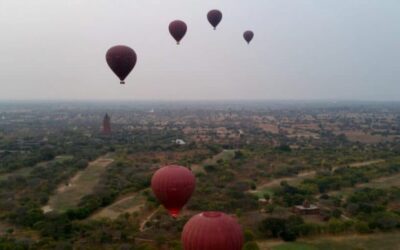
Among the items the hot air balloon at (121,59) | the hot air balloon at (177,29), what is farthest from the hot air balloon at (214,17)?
the hot air balloon at (121,59)

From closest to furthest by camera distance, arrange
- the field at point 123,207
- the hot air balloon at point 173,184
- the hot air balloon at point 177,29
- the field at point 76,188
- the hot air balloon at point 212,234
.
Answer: the hot air balloon at point 212,234, the hot air balloon at point 173,184, the hot air balloon at point 177,29, the field at point 123,207, the field at point 76,188

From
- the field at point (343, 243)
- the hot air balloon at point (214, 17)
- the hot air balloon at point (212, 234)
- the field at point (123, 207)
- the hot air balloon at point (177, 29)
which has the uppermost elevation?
the hot air balloon at point (214, 17)

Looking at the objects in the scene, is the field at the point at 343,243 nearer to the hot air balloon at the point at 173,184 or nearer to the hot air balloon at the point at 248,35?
the hot air balloon at the point at 173,184

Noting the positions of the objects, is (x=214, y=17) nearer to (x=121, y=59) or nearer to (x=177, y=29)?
(x=177, y=29)

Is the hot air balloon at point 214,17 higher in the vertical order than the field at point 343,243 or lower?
higher

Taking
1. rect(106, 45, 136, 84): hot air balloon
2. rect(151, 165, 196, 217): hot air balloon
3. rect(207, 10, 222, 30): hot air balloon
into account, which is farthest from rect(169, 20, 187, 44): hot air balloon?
rect(151, 165, 196, 217): hot air balloon

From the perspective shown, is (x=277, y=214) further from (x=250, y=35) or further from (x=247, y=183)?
(x=250, y=35)

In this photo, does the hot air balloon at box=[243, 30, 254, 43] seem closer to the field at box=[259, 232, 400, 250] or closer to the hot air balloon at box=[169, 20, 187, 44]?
the hot air balloon at box=[169, 20, 187, 44]
